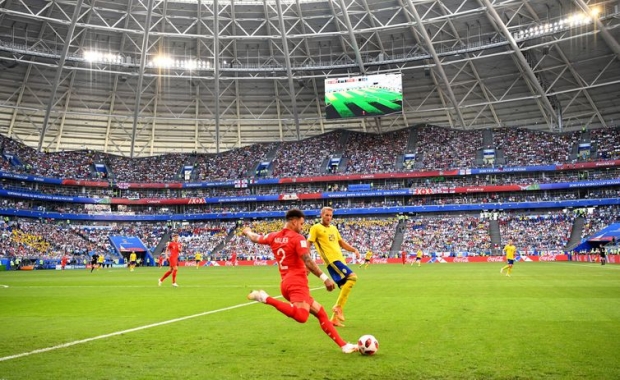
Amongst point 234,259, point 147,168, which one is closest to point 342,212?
point 234,259

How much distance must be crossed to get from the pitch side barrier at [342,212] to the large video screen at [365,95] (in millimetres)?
15430

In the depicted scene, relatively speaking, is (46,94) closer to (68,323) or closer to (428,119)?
(428,119)

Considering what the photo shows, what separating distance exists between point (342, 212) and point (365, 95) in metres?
19.0

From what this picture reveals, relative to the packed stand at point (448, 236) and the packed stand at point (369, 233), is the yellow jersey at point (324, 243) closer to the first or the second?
the packed stand at point (448, 236)

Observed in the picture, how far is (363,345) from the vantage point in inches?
294

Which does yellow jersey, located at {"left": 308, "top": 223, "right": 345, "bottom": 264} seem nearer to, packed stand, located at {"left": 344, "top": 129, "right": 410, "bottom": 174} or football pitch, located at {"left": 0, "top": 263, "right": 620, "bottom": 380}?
football pitch, located at {"left": 0, "top": 263, "right": 620, "bottom": 380}

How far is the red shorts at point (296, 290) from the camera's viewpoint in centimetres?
787

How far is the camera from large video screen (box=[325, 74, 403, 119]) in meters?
59.4

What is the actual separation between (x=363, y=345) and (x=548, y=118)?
68.3 meters

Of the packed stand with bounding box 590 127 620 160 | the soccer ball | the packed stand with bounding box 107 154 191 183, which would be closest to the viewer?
the soccer ball

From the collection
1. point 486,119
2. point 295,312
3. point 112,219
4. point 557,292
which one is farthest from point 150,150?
point 295,312

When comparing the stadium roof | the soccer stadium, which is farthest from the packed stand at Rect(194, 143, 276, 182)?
the stadium roof

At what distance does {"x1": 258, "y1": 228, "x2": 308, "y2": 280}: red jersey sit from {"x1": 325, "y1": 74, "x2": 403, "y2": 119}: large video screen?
53223 mm

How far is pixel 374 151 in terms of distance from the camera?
7531 cm
